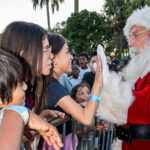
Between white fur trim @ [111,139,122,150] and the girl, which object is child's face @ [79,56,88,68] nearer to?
the girl

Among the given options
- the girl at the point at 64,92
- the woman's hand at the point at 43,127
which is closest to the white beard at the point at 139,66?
the girl at the point at 64,92

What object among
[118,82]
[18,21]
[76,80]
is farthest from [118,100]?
[76,80]

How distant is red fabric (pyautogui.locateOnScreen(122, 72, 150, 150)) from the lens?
5.08 feet

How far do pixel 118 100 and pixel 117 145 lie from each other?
21.3 inches

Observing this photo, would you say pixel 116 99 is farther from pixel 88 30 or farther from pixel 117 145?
pixel 88 30

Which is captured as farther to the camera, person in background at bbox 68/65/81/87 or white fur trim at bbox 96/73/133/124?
person in background at bbox 68/65/81/87

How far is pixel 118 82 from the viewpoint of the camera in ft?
5.59

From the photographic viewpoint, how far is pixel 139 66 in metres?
1.86

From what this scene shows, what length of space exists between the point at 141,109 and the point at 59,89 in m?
0.69

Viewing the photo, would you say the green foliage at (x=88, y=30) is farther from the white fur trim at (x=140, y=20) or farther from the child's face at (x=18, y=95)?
the child's face at (x=18, y=95)

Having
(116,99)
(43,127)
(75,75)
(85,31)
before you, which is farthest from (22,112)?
(85,31)

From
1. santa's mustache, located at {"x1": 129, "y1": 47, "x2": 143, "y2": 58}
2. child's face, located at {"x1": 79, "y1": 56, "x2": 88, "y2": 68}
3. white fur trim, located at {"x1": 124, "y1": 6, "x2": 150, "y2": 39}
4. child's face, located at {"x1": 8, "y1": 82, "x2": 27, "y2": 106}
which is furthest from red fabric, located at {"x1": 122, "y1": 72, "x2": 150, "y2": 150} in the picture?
child's face, located at {"x1": 79, "y1": 56, "x2": 88, "y2": 68}

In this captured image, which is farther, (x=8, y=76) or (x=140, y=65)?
(x=140, y=65)

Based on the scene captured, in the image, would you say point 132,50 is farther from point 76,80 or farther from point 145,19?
point 76,80
